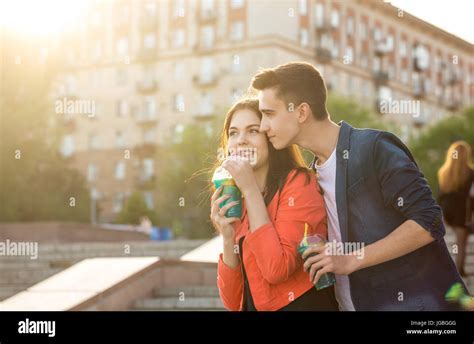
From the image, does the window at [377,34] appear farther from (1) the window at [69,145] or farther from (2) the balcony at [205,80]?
(1) the window at [69,145]

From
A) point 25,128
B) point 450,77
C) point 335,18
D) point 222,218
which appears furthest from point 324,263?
point 450,77

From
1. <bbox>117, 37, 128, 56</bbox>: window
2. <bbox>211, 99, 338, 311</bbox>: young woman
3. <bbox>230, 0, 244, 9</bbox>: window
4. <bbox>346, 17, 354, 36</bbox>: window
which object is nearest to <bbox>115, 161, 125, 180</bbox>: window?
<bbox>117, 37, 128, 56</bbox>: window

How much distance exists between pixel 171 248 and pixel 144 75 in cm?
4004

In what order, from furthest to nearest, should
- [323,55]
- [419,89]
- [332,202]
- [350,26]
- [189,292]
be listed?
[419,89], [350,26], [323,55], [189,292], [332,202]

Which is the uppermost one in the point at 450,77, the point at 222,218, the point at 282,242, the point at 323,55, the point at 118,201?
the point at 450,77

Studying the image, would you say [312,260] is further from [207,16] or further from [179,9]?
[179,9]

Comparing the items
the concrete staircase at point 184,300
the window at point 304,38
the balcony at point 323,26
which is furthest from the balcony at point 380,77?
the concrete staircase at point 184,300

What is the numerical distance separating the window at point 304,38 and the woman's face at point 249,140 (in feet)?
148

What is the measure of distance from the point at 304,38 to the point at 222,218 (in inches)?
1800

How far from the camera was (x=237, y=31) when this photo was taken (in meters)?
48.4

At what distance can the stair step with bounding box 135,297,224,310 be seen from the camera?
7887 mm

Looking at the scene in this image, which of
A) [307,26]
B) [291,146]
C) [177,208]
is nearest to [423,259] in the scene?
[291,146]

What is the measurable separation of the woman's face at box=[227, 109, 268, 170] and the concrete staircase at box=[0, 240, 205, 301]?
26.1 ft

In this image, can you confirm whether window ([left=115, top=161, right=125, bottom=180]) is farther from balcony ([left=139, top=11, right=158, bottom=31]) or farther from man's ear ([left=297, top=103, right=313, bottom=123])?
man's ear ([left=297, top=103, right=313, bottom=123])
